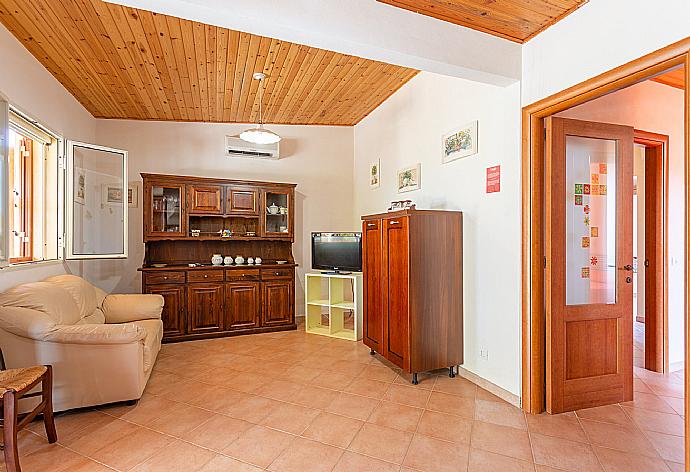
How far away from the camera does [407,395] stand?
315cm

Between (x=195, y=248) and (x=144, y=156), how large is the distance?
56.2 inches

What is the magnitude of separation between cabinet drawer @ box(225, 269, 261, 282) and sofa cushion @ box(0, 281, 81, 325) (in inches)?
74.3

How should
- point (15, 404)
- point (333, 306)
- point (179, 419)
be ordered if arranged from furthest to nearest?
point (333, 306) → point (179, 419) → point (15, 404)

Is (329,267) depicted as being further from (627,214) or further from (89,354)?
(627,214)

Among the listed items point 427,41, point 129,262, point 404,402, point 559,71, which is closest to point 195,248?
point 129,262

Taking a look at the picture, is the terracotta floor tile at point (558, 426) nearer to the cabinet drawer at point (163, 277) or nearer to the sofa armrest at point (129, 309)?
the sofa armrest at point (129, 309)

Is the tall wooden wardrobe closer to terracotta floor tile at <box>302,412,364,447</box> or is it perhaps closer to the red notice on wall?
the red notice on wall

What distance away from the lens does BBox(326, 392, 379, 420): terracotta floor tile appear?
2.83m

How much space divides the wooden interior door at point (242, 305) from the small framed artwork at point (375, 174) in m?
2.10

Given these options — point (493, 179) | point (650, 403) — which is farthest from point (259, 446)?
point (650, 403)

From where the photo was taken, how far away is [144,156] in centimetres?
532

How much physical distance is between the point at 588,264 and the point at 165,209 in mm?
4599

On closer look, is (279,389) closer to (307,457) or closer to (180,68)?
(307,457)

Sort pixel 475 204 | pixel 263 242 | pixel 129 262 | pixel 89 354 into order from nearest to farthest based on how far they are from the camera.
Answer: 1. pixel 89 354
2. pixel 475 204
3. pixel 129 262
4. pixel 263 242
